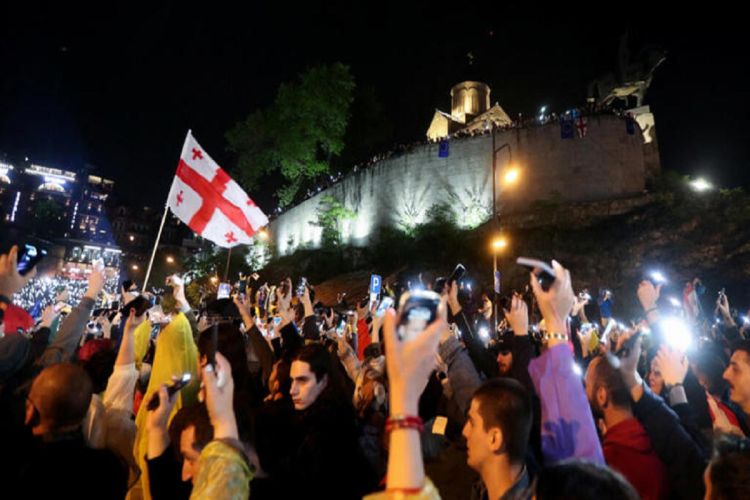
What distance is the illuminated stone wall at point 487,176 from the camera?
102 ft

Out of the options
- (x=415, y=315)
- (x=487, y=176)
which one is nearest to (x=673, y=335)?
(x=415, y=315)

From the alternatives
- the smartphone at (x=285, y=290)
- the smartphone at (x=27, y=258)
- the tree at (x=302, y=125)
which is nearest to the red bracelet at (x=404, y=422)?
the smartphone at (x=27, y=258)

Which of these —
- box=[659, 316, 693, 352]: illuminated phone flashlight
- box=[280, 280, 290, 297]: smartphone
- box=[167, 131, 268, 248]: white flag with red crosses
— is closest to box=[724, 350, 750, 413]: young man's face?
box=[659, 316, 693, 352]: illuminated phone flashlight

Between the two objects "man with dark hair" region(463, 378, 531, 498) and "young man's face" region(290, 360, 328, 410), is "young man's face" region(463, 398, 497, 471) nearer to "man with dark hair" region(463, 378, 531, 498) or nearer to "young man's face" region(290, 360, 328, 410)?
"man with dark hair" region(463, 378, 531, 498)

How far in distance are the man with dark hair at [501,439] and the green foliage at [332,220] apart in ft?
118

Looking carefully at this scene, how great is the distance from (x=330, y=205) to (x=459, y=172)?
12.4 meters

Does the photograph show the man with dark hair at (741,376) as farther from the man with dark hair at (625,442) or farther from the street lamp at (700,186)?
the street lamp at (700,186)

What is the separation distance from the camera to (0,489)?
2.67 metres

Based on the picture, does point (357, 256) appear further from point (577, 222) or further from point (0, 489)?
point (0, 489)

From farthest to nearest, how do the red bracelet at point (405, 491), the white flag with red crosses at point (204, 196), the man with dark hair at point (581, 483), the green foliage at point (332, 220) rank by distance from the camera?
the green foliage at point (332, 220) < the white flag with red crosses at point (204, 196) < the man with dark hair at point (581, 483) < the red bracelet at point (405, 491)

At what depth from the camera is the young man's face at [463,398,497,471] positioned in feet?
7.28

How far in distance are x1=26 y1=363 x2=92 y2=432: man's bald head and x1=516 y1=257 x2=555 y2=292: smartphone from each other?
2.58 m

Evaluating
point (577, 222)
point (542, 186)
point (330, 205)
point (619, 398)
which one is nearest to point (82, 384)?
point (619, 398)

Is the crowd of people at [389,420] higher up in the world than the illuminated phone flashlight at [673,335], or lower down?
lower down
